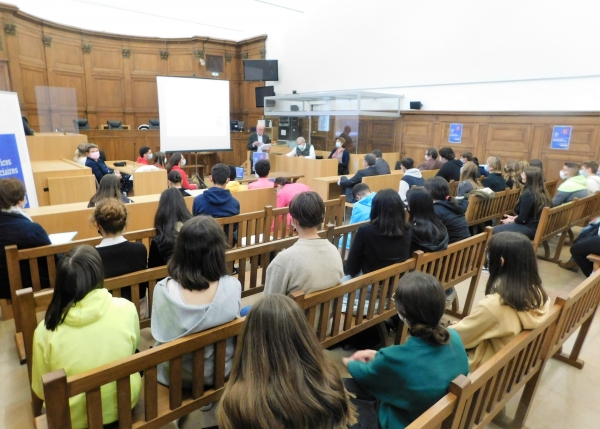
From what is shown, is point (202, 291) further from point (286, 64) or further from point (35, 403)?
point (286, 64)

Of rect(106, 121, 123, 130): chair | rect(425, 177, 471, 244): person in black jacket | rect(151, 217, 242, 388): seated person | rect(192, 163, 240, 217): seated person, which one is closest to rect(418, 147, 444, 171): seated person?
rect(425, 177, 471, 244): person in black jacket

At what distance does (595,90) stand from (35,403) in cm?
746

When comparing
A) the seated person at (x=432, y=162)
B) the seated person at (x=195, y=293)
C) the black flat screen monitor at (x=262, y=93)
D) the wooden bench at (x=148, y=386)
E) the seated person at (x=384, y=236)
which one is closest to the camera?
the wooden bench at (x=148, y=386)

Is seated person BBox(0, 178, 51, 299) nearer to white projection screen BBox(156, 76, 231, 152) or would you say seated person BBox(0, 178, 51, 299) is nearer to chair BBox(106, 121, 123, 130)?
white projection screen BBox(156, 76, 231, 152)

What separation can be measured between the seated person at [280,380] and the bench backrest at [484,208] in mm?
3590

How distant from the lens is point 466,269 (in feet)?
9.21

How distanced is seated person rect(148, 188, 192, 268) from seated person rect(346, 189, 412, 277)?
112 centimetres

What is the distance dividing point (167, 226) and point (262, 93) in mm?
9290

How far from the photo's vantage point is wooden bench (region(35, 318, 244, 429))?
1.04 m

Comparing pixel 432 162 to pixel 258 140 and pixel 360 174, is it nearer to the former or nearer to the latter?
pixel 360 174

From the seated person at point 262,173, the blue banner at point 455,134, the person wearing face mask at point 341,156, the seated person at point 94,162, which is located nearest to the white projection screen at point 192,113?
the seated person at point 94,162

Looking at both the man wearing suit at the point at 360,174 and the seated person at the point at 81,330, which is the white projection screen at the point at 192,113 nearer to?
the man wearing suit at the point at 360,174

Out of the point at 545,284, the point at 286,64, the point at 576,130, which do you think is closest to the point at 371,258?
the point at 545,284

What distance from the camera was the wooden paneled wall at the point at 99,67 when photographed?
315 inches
